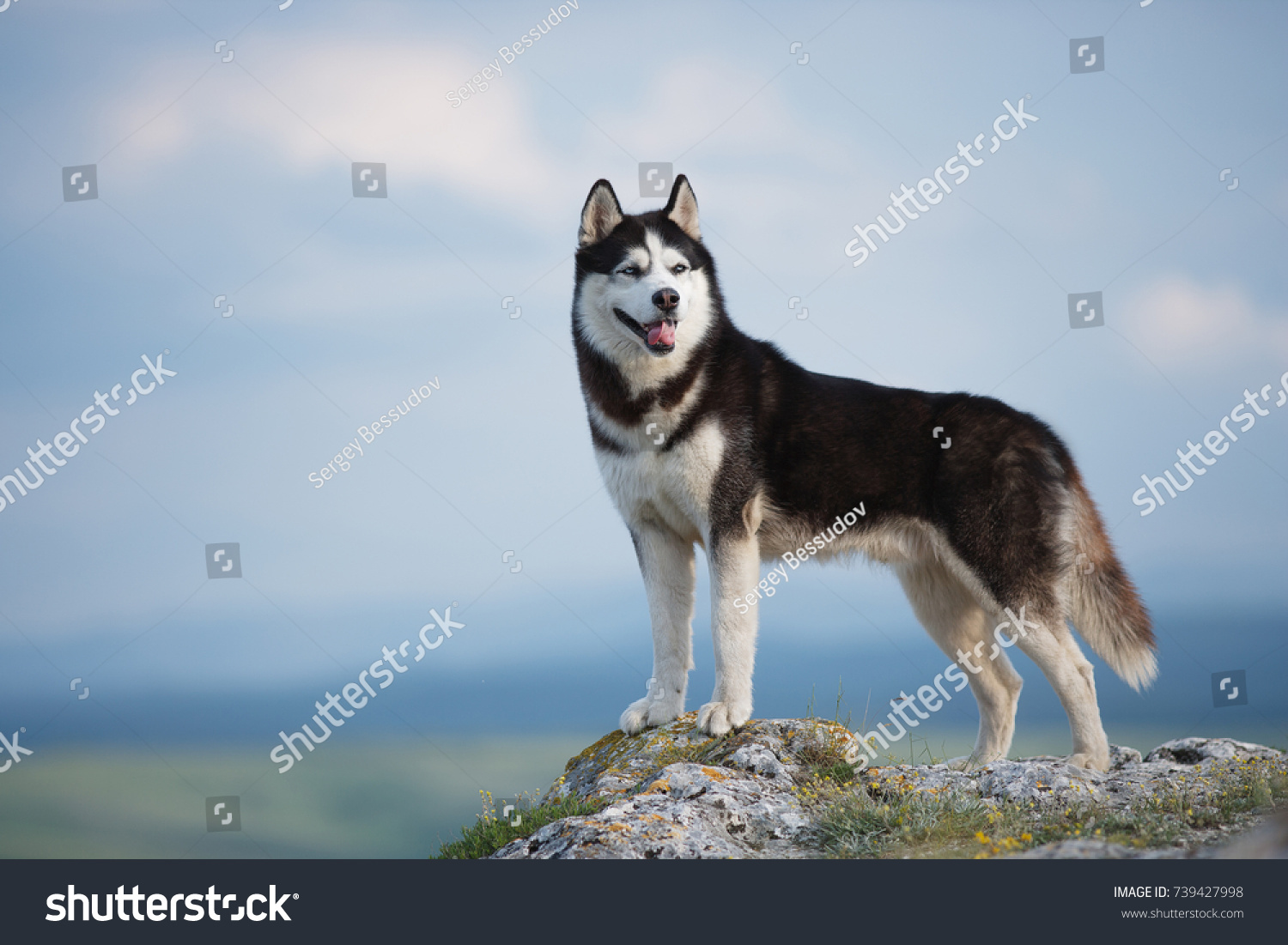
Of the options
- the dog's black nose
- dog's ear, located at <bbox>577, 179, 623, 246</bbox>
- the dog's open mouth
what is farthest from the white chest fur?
dog's ear, located at <bbox>577, 179, 623, 246</bbox>

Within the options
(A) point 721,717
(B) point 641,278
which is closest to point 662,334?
(B) point 641,278

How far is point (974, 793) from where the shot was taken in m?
6.43

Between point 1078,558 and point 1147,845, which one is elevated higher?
point 1078,558

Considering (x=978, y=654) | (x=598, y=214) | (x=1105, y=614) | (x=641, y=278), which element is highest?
(x=598, y=214)

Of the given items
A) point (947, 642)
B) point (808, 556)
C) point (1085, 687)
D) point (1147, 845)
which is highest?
point (808, 556)

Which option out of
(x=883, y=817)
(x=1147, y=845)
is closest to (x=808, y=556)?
(x=883, y=817)

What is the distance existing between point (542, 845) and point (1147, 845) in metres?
3.21

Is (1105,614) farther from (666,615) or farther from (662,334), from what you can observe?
(662,334)

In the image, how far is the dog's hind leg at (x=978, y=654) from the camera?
8.05 meters

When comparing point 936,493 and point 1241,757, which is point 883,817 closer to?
point 936,493

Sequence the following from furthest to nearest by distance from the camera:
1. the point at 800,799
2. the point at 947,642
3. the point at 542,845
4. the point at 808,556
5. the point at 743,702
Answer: the point at 947,642, the point at 808,556, the point at 743,702, the point at 800,799, the point at 542,845

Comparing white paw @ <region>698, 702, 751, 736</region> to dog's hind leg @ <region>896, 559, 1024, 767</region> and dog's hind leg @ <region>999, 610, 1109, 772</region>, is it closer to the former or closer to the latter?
dog's hind leg @ <region>896, 559, 1024, 767</region>

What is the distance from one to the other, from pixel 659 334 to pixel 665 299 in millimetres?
257

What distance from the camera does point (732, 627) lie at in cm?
689
